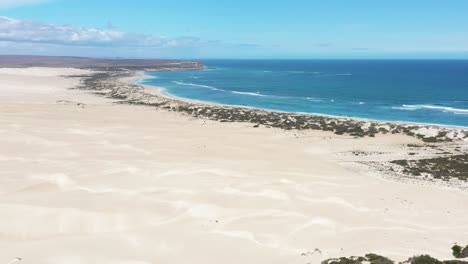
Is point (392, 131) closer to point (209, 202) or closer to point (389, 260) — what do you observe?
point (209, 202)

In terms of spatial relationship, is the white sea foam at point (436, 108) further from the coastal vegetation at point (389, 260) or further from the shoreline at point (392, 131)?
the coastal vegetation at point (389, 260)

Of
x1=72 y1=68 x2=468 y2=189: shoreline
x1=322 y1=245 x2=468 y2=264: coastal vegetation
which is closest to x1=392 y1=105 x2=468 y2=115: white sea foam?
x1=72 y1=68 x2=468 y2=189: shoreline

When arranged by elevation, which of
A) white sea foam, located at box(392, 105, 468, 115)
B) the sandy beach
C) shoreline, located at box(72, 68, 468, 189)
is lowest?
the sandy beach

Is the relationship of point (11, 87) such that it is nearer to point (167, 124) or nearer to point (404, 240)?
point (167, 124)

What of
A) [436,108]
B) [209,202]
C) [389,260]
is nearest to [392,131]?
[436,108]

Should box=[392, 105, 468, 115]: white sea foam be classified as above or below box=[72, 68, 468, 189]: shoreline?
above

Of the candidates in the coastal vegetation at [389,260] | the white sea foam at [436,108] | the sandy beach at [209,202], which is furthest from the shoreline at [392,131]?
the white sea foam at [436,108]

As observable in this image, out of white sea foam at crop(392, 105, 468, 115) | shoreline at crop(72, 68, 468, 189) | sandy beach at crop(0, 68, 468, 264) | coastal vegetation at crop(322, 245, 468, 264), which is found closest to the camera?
coastal vegetation at crop(322, 245, 468, 264)

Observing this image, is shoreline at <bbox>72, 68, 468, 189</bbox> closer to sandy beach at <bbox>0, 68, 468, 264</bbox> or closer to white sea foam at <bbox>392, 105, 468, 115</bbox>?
sandy beach at <bbox>0, 68, 468, 264</bbox>

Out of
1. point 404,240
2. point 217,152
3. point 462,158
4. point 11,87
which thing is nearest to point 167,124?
point 217,152
